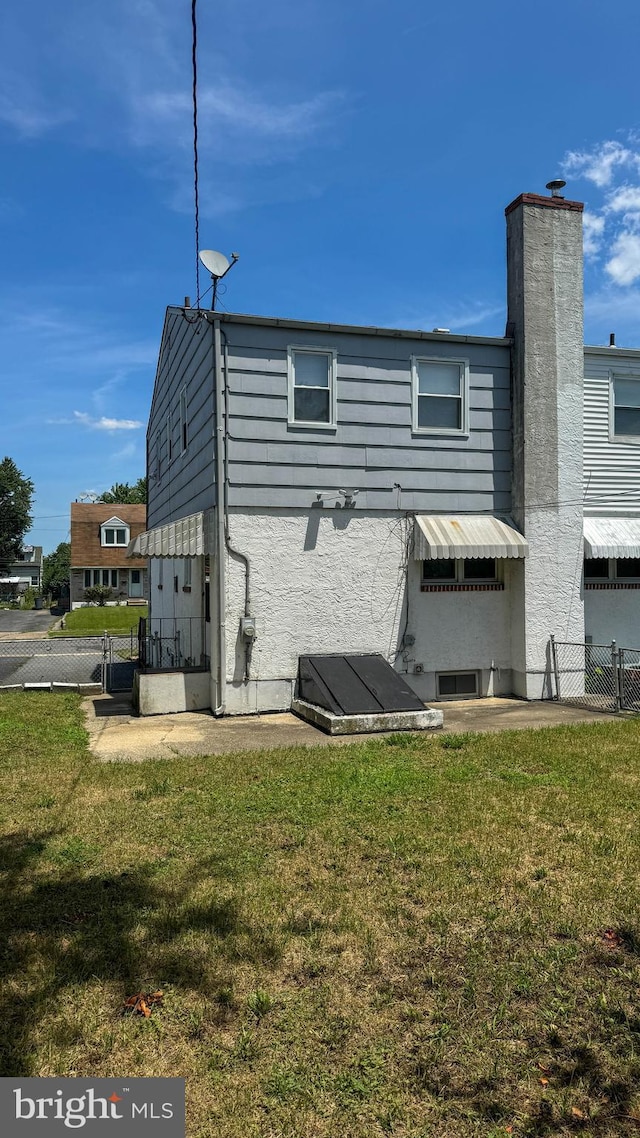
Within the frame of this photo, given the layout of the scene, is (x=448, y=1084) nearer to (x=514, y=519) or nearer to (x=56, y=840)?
(x=56, y=840)

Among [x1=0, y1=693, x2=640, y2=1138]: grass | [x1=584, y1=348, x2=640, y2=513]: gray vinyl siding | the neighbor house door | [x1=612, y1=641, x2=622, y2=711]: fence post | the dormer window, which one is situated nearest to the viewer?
[x1=0, y1=693, x2=640, y2=1138]: grass

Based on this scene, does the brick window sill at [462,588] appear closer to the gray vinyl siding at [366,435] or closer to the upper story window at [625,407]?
the gray vinyl siding at [366,435]

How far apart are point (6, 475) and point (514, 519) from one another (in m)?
69.4

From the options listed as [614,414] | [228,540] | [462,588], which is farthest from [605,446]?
[228,540]

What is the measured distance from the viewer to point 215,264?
11719 millimetres

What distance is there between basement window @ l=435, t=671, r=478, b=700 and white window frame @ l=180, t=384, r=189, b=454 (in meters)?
6.69

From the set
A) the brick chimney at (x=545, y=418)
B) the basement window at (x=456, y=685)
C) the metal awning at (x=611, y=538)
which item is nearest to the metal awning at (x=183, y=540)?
the basement window at (x=456, y=685)

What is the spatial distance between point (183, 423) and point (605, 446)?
8227 mm

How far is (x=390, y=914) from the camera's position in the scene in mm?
4531

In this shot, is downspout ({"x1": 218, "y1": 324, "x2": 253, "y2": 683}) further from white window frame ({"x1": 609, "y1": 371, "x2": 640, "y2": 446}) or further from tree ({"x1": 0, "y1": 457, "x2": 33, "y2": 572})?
tree ({"x1": 0, "y1": 457, "x2": 33, "y2": 572})

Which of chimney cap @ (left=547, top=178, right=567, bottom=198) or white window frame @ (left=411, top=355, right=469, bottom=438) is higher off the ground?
chimney cap @ (left=547, top=178, right=567, bottom=198)

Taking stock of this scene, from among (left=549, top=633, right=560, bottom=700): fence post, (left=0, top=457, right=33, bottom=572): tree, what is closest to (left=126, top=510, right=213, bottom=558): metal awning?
(left=549, top=633, right=560, bottom=700): fence post

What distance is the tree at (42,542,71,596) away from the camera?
62.3 metres

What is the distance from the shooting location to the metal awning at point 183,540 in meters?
11.6
